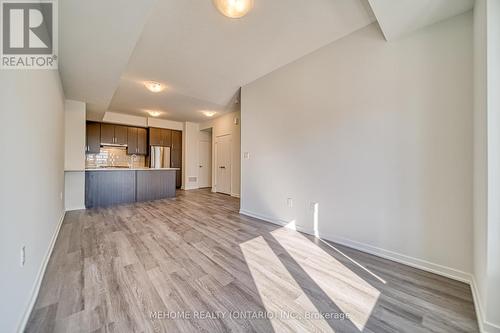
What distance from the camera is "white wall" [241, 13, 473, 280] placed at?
1721 millimetres

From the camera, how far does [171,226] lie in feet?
9.96

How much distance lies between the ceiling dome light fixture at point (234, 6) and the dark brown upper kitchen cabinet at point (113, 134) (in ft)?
19.0

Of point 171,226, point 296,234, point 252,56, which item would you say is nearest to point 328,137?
point 296,234

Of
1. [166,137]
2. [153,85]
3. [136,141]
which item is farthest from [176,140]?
[153,85]

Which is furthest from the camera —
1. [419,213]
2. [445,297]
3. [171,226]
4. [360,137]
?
[171,226]

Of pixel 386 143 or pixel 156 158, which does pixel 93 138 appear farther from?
pixel 386 143

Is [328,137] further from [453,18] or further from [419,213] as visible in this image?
[453,18]

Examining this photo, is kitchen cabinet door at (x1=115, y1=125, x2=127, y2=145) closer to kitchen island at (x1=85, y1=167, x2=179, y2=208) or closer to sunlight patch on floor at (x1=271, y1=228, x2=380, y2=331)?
kitchen island at (x1=85, y1=167, x2=179, y2=208)

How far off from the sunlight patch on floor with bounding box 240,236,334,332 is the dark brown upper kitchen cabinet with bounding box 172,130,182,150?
19.4 ft

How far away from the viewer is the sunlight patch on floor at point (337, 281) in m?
1.34

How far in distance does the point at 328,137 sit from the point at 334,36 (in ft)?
4.16

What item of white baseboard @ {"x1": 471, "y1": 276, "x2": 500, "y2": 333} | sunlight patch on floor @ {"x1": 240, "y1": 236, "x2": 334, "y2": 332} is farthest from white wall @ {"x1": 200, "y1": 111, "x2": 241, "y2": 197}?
white baseboard @ {"x1": 471, "y1": 276, "x2": 500, "y2": 333}

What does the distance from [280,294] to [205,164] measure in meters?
6.67

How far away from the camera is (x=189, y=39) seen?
244 centimetres
